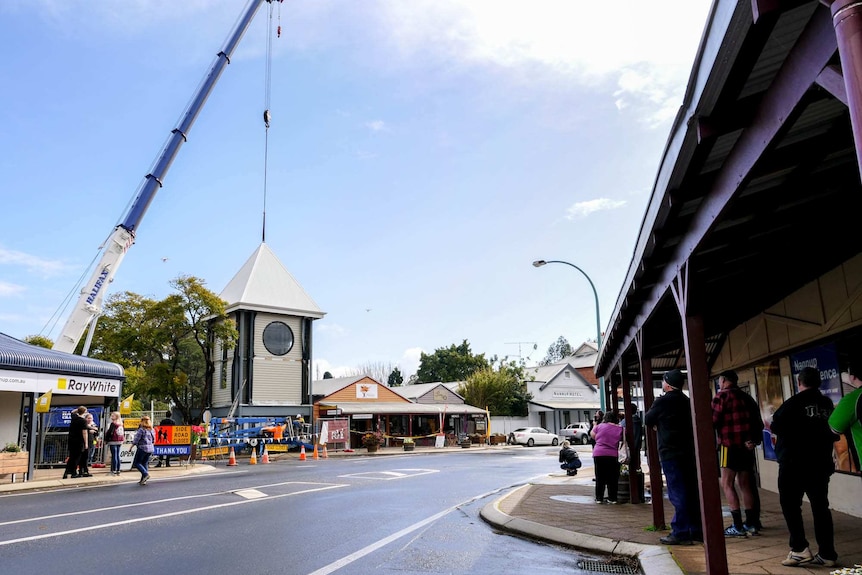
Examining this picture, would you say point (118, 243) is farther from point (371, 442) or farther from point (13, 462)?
point (371, 442)

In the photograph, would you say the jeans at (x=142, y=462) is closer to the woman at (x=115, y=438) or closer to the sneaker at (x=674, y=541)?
the woman at (x=115, y=438)

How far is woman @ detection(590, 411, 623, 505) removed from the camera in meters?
10.1

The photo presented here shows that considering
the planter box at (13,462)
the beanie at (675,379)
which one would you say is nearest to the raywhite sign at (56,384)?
the planter box at (13,462)

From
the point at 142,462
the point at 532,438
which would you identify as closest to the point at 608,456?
the point at 142,462

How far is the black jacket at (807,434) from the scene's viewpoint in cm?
566

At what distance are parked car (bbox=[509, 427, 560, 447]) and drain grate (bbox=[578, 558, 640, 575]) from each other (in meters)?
39.2

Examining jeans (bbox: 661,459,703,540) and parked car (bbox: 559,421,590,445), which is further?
parked car (bbox: 559,421,590,445)

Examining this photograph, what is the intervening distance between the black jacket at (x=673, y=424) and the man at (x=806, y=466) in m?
1.32

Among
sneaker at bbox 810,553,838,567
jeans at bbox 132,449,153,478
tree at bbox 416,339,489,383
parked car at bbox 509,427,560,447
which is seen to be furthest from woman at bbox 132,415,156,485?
tree at bbox 416,339,489,383

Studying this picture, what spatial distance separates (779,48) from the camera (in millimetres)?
2842

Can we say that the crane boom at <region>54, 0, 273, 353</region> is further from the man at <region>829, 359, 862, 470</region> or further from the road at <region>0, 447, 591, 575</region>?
the man at <region>829, 359, 862, 470</region>

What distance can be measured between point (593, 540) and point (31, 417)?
545 inches

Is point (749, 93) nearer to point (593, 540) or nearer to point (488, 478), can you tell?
point (593, 540)

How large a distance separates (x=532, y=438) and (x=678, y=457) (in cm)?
3911
